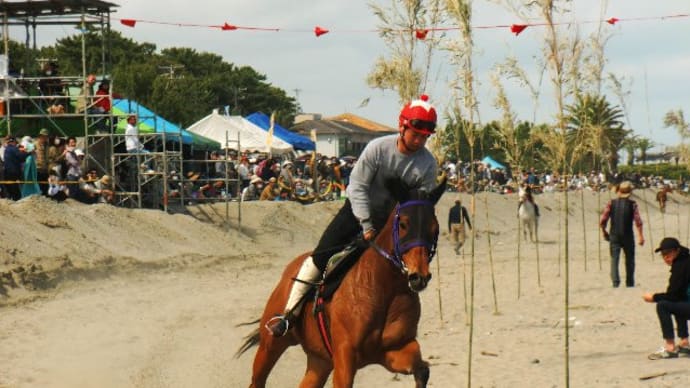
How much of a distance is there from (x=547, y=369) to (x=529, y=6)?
5930 millimetres

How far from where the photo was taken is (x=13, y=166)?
2384cm

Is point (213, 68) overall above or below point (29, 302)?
above

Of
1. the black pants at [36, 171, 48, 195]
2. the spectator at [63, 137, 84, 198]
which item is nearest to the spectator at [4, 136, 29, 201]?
the black pants at [36, 171, 48, 195]

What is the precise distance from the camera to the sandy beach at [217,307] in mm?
13898

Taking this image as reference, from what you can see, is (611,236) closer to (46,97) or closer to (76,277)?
(76,277)

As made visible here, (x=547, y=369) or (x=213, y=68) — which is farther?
(x=213, y=68)

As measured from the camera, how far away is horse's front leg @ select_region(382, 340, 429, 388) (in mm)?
8055

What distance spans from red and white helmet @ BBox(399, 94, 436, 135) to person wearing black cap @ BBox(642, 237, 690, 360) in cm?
559

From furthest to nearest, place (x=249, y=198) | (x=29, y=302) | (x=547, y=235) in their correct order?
(x=547, y=235) < (x=249, y=198) < (x=29, y=302)

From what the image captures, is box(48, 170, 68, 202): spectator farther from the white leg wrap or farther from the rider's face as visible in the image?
the rider's face

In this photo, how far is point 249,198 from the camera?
34.3m

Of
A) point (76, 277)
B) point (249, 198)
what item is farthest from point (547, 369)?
point (249, 198)

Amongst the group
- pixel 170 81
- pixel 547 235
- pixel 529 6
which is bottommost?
pixel 547 235

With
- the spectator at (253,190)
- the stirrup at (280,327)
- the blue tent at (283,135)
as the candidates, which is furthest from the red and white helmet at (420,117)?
the blue tent at (283,135)
